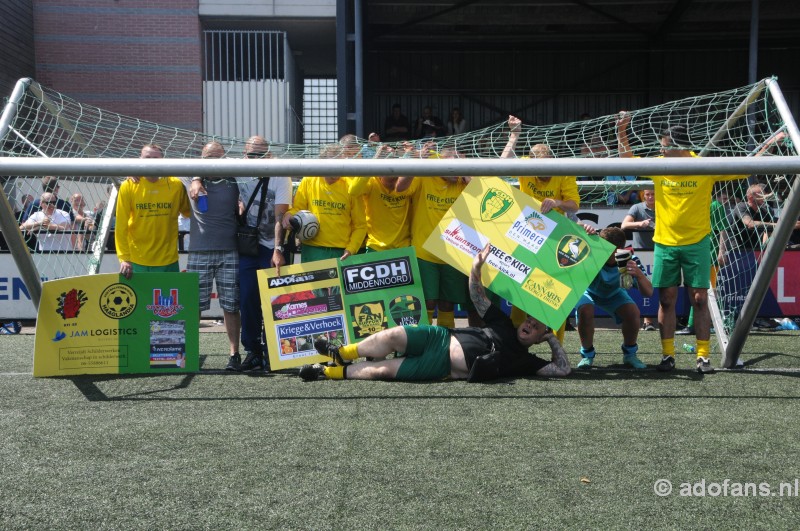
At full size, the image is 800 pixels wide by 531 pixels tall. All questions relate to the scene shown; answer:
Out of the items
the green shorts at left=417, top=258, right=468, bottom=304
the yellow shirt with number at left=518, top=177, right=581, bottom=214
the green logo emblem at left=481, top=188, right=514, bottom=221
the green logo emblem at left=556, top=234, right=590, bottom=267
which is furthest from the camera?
the yellow shirt with number at left=518, top=177, right=581, bottom=214

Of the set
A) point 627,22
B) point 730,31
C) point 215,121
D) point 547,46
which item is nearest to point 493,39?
point 547,46

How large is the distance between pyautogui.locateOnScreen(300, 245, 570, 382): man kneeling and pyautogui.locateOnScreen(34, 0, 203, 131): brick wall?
13235 mm

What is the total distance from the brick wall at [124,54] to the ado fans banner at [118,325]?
40.6ft

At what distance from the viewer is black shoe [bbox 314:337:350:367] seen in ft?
19.7

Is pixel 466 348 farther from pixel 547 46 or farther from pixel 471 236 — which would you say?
pixel 547 46

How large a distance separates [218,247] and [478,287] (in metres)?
→ 2.13

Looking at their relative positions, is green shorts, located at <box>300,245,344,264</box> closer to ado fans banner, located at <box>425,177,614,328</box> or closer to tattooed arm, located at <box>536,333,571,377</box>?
ado fans banner, located at <box>425,177,614,328</box>

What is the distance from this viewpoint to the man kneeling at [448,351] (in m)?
5.80

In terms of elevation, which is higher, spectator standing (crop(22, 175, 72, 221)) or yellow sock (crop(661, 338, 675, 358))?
spectator standing (crop(22, 175, 72, 221))

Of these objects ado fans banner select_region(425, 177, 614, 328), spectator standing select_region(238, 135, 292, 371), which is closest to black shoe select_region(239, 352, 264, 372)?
spectator standing select_region(238, 135, 292, 371)

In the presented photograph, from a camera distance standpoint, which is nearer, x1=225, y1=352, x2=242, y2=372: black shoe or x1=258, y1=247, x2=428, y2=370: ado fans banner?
x1=258, y1=247, x2=428, y2=370: ado fans banner

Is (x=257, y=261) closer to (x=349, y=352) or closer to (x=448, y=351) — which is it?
(x=349, y=352)

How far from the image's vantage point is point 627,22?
1877cm

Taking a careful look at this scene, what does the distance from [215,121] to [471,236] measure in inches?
476
